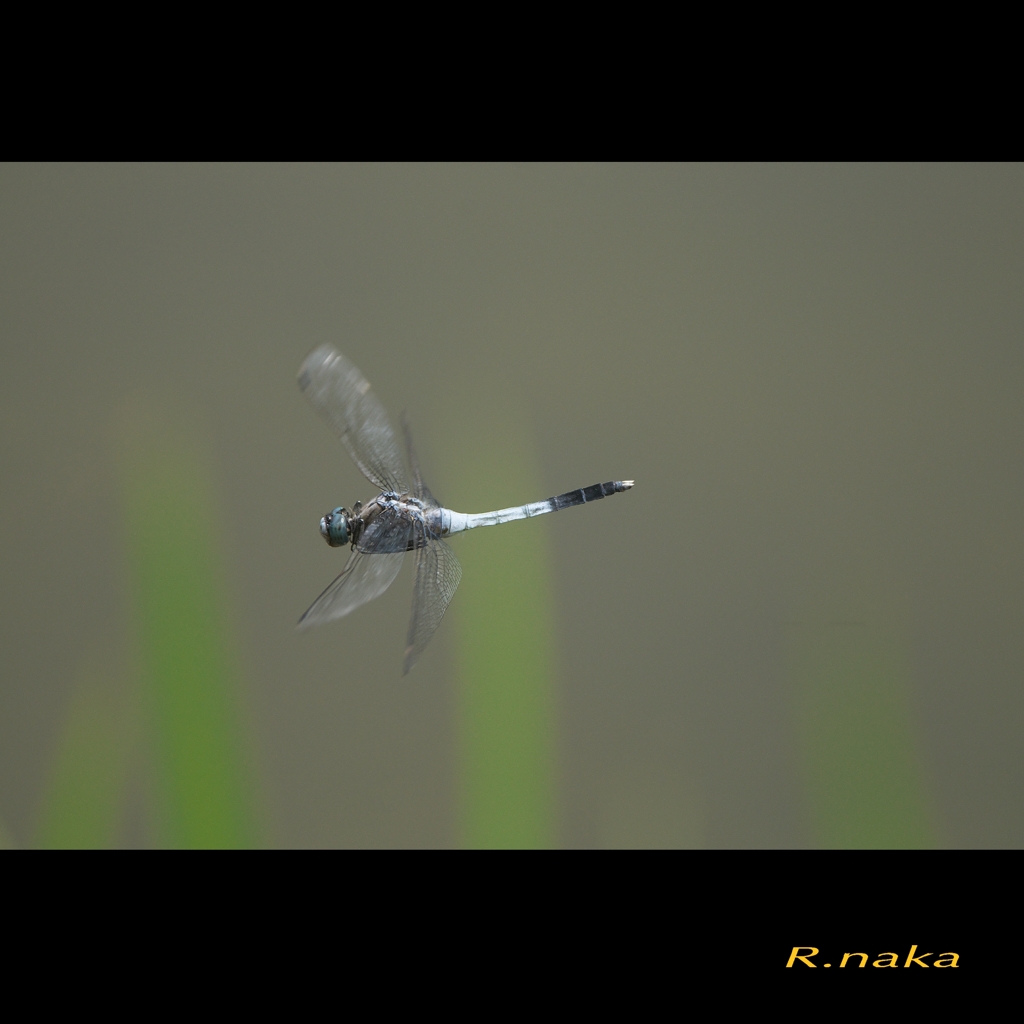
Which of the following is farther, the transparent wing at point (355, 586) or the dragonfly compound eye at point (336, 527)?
the dragonfly compound eye at point (336, 527)

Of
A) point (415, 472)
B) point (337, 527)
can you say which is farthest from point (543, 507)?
point (337, 527)

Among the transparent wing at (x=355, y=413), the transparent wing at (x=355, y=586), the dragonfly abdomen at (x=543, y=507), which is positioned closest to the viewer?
the transparent wing at (x=355, y=586)

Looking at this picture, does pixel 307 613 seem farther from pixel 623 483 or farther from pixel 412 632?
pixel 623 483

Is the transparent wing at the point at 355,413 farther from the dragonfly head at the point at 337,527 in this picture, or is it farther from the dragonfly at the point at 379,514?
the dragonfly head at the point at 337,527

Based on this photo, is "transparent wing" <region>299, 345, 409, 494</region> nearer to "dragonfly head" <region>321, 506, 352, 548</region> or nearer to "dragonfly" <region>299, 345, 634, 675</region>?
"dragonfly" <region>299, 345, 634, 675</region>

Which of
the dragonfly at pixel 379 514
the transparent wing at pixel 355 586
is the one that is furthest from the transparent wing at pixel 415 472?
the transparent wing at pixel 355 586

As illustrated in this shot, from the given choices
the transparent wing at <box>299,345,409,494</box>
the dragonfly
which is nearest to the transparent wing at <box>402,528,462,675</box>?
the dragonfly
